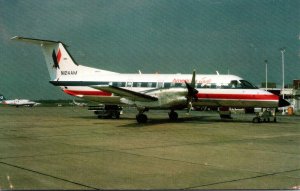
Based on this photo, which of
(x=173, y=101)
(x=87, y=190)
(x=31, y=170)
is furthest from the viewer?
(x=173, y=101)

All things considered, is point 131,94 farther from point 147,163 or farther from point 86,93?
point 147,163

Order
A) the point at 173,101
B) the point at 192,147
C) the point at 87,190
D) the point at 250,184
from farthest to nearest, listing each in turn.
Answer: the point at 173,101 → the point at 192,147 → the point at 250,184 → the point at 87,190

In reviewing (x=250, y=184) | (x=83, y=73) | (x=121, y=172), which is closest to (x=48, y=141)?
(x=121, y=172)

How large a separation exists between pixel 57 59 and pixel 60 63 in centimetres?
42

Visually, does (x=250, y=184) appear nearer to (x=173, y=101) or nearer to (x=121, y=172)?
(x=121, y=172)

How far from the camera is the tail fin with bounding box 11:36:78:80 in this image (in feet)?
101

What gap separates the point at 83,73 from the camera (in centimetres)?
3083

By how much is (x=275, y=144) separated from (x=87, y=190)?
380 inches

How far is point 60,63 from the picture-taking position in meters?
31.0

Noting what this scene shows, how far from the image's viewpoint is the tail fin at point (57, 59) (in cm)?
3070

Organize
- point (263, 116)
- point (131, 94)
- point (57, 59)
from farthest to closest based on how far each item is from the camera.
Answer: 1. point (57, 59)
2. point (263, 116)
3. point (131, 94)

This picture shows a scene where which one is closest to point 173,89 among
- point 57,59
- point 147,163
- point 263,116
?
point 263,116

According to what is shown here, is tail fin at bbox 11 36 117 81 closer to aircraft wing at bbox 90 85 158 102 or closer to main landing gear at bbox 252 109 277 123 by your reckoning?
aircraft wing at bbox 90 85 158 102

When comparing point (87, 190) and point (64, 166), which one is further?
point (64, 166)
